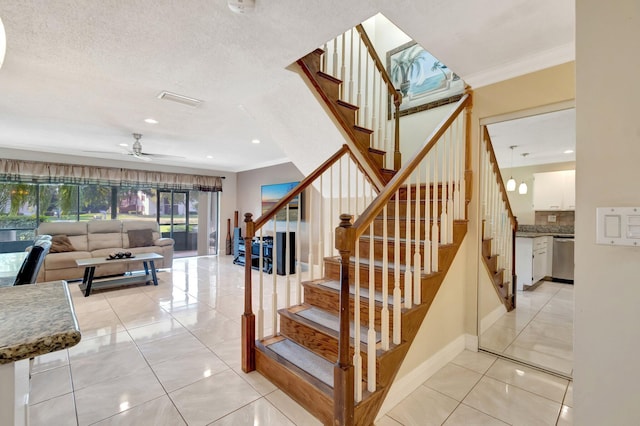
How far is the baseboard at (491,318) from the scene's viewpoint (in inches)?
103

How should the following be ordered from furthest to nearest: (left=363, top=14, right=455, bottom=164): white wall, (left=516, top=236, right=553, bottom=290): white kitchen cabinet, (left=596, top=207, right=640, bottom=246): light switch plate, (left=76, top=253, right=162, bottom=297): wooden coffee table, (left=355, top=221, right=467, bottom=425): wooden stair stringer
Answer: (left=76, top=253, right=162, bottom=297): wooden coffee table → (left=516, top=236, right=553, bottom=290): white kitchen cabinet → (left=363, top=14, right=455, bottom=164): white wall → (left=355, top=221, right=467, bottom=425): wooden stair stringer → (left=596, top=207, right=640, bottom=246): light switch plate

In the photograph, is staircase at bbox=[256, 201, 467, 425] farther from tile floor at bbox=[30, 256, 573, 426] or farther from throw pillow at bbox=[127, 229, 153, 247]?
throw pillow at bbox=[127, 229, 153, 247]

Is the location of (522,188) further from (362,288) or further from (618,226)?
(618,226)

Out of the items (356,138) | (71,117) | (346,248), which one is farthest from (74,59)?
(346,248)

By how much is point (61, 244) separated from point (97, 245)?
574 mm

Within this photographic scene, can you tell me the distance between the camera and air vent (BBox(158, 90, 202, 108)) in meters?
2.87

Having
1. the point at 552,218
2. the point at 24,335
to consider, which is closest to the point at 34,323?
the point at 24,335

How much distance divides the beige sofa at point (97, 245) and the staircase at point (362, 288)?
13.1 feet

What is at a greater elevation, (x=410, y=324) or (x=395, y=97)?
(x=395, y=97)

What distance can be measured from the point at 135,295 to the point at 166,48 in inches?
136

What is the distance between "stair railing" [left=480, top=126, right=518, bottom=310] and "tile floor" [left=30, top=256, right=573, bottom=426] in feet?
3.41

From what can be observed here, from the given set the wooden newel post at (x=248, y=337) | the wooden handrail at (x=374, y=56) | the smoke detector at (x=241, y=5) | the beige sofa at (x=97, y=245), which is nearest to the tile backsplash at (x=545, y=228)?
the wooden handrail at (x=374, y=56)

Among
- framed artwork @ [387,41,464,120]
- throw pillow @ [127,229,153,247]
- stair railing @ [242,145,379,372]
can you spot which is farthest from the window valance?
framed artwork @ [387,41,464,120]

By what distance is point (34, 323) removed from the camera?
681 millimetres
